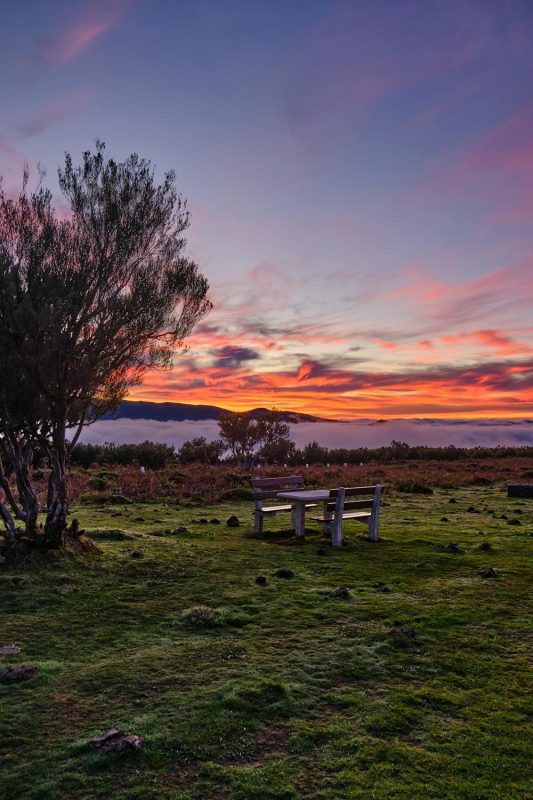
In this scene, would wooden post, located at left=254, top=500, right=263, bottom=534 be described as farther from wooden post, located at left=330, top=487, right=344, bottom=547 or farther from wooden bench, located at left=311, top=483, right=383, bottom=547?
wooden post, located at left=330, top=487, right=344, bottom=547

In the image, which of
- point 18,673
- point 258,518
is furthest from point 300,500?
point 18,673

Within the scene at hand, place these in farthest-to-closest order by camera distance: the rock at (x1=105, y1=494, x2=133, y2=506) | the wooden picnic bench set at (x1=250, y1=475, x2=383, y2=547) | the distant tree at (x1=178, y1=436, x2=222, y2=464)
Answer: the distant tree at (x1=178, y1=436, x2=222, y2=464)
the rock at (x1=105, y1=494, x2=133, y2=506)
the wooden picnic bench set at (x1=250, y1=475, x2=383, y2=547)

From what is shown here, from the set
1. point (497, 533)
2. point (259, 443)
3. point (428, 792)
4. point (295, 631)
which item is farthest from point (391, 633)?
point (259, 443)

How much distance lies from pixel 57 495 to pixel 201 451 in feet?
103

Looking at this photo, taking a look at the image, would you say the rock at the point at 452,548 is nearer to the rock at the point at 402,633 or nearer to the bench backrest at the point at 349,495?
the bench backrest at the point at 349,495

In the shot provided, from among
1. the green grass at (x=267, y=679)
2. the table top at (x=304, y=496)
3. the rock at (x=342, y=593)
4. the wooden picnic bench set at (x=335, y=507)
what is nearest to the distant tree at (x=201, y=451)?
the wooden picnic bench set at (x=335, y=507)

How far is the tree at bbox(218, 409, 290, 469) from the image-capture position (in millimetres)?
46188

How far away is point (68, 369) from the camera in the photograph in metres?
10.6

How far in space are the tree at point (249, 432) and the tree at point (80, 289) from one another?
3401cm

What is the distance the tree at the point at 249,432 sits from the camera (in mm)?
46188

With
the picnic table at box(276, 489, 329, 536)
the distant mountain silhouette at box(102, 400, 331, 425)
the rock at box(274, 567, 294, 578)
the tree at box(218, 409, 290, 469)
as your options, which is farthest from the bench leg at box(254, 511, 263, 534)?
the distant mountain silhouette at box(102, 400, 331, 425)

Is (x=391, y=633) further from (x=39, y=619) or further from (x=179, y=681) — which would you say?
(x=39, y=619)

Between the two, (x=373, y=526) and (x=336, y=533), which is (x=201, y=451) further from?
(x=336, y=533)

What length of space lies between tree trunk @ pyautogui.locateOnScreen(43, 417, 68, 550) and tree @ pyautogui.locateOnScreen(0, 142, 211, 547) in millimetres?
19
